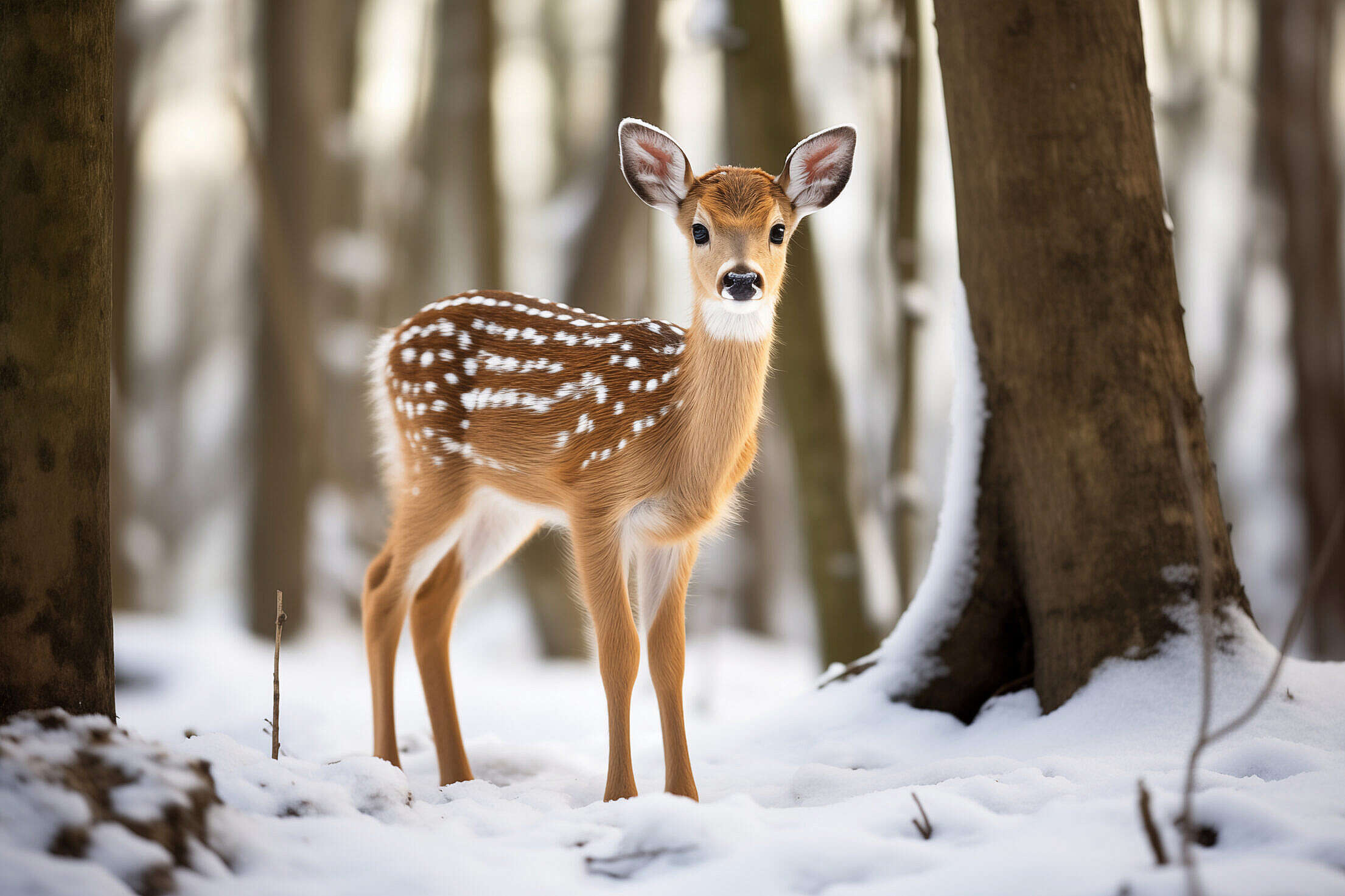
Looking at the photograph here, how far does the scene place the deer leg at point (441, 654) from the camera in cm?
418

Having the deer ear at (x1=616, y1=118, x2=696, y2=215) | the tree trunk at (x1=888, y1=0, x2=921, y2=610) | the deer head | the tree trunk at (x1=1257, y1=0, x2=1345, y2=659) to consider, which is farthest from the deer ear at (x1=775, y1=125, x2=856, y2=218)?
the tree trunk at (x1=1257, y1=0, x2=1345, y2=659)

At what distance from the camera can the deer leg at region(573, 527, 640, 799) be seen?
370cm

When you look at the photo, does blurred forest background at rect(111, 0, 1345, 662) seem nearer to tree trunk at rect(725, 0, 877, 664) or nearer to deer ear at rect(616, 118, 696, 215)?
tree trunk at rect(725, 0, 877, 664)

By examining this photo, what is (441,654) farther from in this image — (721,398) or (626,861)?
(626,861)

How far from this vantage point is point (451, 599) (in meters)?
4.57

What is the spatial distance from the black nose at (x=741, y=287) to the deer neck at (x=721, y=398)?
260mm

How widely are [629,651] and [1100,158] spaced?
2165 mm

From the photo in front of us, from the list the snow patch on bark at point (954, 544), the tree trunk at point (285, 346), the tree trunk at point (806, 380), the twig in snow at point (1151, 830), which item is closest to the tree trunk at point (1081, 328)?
the snow patch on bark at point (954, 544)

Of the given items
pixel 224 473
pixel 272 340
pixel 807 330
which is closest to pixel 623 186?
pixel 272 340

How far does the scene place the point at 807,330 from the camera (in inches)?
247

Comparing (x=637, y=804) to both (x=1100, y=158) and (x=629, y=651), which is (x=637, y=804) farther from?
(x=1100, y=158)

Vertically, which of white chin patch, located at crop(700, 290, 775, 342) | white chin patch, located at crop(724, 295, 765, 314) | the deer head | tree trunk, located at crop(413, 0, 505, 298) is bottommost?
white chin patch, located at crop(700, 290, 775, 342)

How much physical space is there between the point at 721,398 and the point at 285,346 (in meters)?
6.45

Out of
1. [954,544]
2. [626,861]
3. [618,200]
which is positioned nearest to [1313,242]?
[618,200]
